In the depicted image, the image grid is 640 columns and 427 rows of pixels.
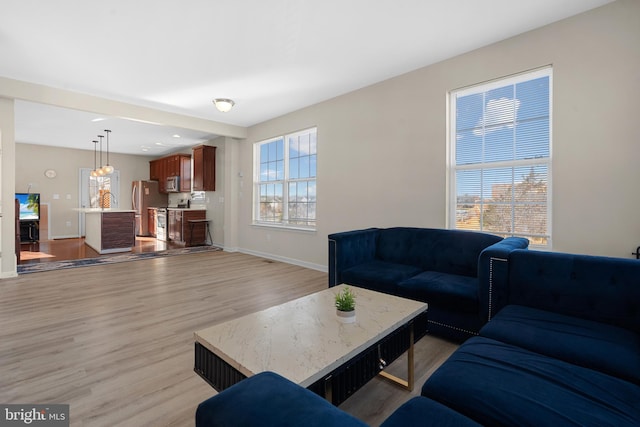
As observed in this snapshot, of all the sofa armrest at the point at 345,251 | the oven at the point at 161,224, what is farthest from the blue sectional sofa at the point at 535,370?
the oven at the point at 161,224

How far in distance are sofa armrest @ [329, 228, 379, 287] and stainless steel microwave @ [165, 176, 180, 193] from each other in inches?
257

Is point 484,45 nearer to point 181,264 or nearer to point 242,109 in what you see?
point 242,109

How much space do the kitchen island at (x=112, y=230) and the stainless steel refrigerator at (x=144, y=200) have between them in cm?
253

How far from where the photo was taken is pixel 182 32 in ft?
9.61

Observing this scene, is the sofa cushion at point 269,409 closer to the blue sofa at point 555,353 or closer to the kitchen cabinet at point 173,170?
the blue sofa at point 555,353

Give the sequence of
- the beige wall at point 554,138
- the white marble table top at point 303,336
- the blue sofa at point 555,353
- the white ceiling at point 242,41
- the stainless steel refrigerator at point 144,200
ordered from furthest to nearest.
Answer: the stainless steel refrigerator at point 144,200 → the white ceiling at point 242,41 → the beige wall at point 554,138 → the white marble table top at point 303,336 → the blue sofa at point 555,353

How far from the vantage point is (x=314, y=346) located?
1.39 meters

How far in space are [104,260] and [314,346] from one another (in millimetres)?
5599

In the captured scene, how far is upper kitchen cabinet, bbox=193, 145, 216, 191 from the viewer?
7012 millimetres

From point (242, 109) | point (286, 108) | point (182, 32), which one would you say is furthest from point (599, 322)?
point (242, 109)

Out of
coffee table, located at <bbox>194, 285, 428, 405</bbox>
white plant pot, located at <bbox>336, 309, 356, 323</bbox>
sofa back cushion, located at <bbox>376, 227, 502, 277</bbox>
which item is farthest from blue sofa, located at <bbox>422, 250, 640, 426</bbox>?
sofa back cushion, located at <bbox>376, 227, 502, 277</bbox>

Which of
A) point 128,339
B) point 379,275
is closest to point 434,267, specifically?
point 379,275

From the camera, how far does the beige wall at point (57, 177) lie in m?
7.94

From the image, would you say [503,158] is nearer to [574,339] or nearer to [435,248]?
[435,248]
